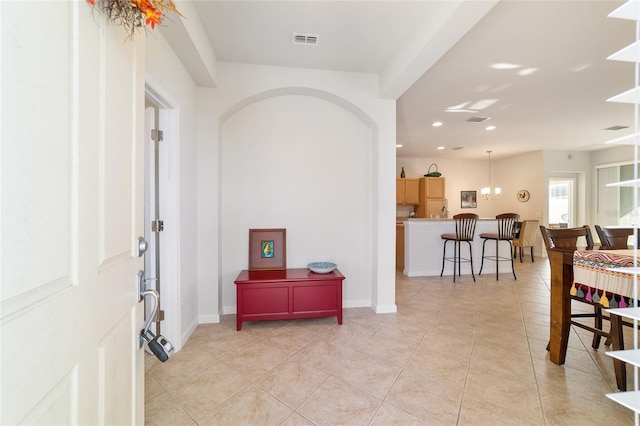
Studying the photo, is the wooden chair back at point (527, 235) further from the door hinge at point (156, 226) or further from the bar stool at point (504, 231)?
the door hinge at point (156, 226)

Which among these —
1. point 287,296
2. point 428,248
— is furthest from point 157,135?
point 428,248

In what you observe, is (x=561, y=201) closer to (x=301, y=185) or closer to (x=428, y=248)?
(x=428, y=248)

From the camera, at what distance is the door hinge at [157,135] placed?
2.33 m

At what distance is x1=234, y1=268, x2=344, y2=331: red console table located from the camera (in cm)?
280

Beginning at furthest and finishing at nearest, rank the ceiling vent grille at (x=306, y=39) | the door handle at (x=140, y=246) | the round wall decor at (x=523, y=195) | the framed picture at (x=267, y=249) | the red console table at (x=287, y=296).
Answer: the round wall decor at (x=523, y=195), the framed picture at (x=267, y=249), the red console table at (x=287, y=296), the ceiling vent grille at (x=306, y=39), the door handle at (x=140, y=246)

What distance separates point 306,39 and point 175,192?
182 centimetres

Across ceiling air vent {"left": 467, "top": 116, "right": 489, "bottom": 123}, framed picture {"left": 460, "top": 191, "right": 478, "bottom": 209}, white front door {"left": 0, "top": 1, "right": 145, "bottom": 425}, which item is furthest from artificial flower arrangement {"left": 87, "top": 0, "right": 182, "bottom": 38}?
framed picture {"left": 460, "top": 191, "right": 478, "bottom": 209}

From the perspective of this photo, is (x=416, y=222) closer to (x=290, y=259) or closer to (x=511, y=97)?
(x=511, y=97)

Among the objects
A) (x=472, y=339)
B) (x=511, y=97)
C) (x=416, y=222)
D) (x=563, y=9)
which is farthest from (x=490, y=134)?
(x=472, y=339)

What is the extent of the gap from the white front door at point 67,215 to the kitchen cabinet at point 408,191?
7.09m

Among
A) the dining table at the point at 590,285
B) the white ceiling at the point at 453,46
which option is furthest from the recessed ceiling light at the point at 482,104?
the dining table at the point at 590,285

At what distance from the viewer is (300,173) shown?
3.36 metres

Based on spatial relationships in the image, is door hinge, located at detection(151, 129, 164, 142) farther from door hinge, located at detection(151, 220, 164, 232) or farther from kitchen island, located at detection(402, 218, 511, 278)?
kitchen island, located at detection(402, 218, 511, 278)

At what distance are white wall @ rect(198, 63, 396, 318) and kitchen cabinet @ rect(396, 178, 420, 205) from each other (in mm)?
4330
